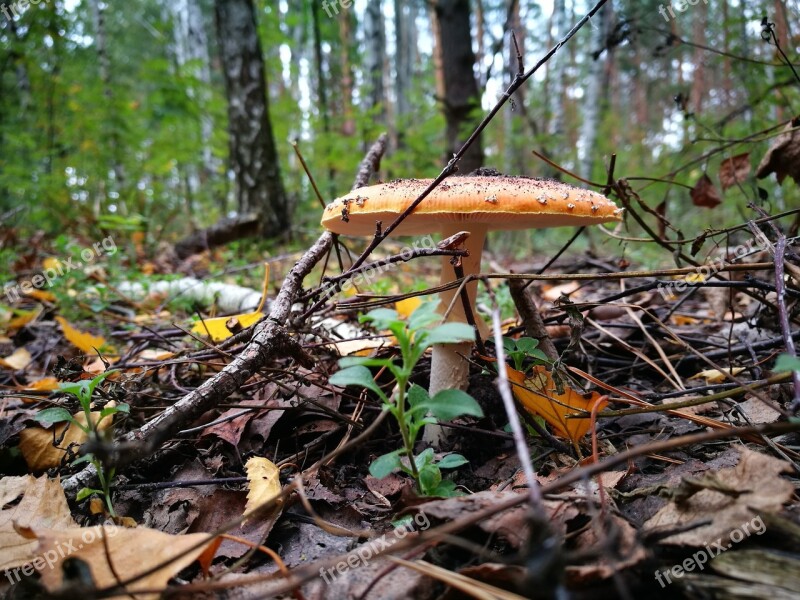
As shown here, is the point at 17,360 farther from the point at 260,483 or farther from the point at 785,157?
the point at 785,157

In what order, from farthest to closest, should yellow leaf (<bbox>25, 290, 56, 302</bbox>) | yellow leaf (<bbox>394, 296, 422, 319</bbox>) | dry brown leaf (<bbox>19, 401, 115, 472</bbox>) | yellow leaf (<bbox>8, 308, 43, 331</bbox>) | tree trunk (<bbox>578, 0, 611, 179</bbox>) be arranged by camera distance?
1. tree trunk (<bbox>578, 0, 611, 179</bbox>)
2. yellow leaf (<bbox>25, 290, 56, 302</bbox>)
3. yellow leaf (<bbox>8, 308, 43, 331</bbox>)
4. yellow leaf (<bbox>394, 296, 422, 319</bbox>)
5. dry brown leaf (<bbox>19, 401, 115, 472</bbox>)

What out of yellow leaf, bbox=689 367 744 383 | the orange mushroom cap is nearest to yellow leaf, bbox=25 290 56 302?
the orange mushroom cap

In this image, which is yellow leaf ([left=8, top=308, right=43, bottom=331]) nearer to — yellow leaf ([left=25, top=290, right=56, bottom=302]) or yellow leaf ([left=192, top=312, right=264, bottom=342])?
yellow leaf ([left=25, top=290, right=56, bottom=302])

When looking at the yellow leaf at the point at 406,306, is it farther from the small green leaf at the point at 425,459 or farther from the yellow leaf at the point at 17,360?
the yellow leaf at the point at 17,360

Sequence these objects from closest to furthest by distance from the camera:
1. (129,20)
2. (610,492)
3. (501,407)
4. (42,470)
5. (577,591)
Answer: (577,591)
(610,492)
(42,470)
(501,407)
(129,20)


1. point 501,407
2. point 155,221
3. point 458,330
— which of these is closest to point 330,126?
point 155,221

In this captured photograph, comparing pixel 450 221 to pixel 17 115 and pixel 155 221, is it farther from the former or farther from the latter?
pixel 17 115
